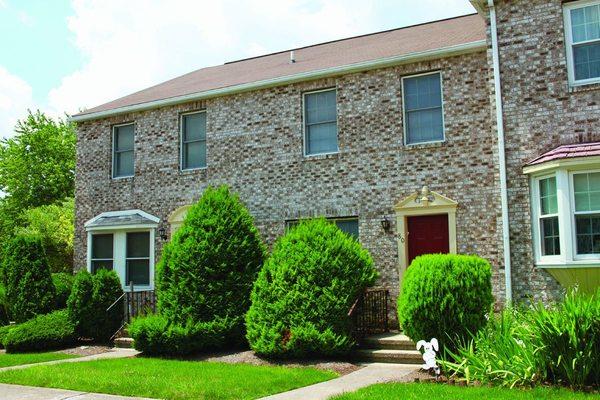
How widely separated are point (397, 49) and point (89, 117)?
9265mm

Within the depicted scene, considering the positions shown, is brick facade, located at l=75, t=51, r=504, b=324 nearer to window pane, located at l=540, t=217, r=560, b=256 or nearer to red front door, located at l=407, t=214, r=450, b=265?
red front door, located at l=407, t=214, r=450, b=265

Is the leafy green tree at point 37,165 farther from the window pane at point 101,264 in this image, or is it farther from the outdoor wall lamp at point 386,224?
the outdoor wall lamp at point 386,224

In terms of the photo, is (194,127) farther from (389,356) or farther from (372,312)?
(389,356)

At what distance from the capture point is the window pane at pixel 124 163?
18.0 meters

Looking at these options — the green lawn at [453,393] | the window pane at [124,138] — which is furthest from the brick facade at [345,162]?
the green lawn at [453,393]

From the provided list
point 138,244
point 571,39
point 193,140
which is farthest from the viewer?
point 138,244

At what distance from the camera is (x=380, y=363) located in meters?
11.0

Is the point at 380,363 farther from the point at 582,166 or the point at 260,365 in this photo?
the point at 582,166

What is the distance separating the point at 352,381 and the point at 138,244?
9.76 meters

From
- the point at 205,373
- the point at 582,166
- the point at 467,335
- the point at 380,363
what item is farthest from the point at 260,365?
the point at 582,166

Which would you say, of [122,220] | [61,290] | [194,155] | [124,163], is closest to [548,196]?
[194,155]

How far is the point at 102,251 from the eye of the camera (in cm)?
1812

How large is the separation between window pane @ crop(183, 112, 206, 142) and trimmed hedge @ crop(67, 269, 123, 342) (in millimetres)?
4459

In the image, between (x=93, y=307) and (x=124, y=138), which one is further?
(x=124, y=138)
